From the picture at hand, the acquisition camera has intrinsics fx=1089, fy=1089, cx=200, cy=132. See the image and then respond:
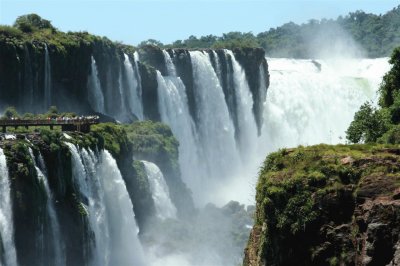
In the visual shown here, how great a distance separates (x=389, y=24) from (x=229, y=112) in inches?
3607

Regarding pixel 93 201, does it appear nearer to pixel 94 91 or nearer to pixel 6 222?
pixel 6 222

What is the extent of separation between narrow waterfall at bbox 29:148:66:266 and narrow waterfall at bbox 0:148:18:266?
275 cm

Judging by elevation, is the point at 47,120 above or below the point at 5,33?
below

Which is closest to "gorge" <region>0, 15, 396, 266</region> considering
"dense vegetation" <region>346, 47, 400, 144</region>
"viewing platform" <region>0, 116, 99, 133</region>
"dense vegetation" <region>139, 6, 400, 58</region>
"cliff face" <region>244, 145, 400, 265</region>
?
"viewing platform" <region>0, 116, 99, 133</region>

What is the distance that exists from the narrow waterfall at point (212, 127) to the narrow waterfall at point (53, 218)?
143ft

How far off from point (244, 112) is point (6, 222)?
207 ft

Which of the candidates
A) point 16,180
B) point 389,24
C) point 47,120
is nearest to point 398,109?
point 16,180

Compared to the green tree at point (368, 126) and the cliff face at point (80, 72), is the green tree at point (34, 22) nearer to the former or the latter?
the cliff face at point (80, 72)

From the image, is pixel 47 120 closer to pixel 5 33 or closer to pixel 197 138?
pixel 5 33

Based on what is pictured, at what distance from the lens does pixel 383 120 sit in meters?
41.8

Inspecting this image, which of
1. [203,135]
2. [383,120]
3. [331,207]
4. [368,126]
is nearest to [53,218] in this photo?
[368,126]

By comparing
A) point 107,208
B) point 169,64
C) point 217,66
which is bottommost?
point 107,208

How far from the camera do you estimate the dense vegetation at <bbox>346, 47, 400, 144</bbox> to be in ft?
135

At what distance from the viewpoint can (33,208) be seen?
5191 centimetres
